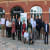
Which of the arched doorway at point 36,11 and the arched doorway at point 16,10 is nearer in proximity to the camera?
the arched doorway at point 36,11

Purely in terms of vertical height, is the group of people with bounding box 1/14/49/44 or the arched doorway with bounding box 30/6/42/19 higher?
the arched doorway with bounding box 30/6/42/19

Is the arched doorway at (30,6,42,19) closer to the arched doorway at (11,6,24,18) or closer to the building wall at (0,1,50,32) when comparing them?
the building wall at (0,1,50,32)

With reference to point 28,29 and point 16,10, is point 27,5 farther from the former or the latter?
point 28,29

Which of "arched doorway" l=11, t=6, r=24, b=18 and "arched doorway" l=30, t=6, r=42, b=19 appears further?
"arched doorway" l=11, t=6, r=24, b=18

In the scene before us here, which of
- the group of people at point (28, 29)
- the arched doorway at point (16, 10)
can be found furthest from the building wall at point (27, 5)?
the group of people at point (28, 29)

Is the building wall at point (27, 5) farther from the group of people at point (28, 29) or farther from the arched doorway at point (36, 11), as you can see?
the group of people at point (28, 29)

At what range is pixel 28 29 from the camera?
10820 mm

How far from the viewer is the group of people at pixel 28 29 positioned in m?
10.7

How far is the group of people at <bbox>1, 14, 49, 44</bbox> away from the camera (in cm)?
1074

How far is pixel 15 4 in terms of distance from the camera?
16062mm

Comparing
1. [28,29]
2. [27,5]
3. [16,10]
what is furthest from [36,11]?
[28,29]

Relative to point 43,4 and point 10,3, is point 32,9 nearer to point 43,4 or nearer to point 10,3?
point 43,4

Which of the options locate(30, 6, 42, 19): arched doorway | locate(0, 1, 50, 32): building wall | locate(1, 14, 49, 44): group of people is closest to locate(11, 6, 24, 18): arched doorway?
locate(0, 1, 50, 32): building wall

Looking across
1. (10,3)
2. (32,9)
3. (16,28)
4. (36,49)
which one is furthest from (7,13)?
(36,49)
